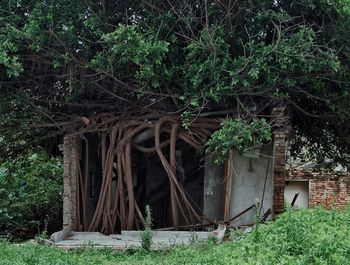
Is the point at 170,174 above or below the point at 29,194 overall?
above

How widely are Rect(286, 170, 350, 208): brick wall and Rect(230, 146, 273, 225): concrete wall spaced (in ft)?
20.3

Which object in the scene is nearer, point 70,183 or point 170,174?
point 170,174

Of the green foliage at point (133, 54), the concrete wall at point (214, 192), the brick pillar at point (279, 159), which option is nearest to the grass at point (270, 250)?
the brick pillar at point (279, 159)

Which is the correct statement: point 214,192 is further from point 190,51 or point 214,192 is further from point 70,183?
point 190,51

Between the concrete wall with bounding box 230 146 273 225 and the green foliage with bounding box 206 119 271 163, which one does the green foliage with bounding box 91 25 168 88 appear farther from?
the concrete wall with bounding box 230 146 273 225

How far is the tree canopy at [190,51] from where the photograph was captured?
292 inches

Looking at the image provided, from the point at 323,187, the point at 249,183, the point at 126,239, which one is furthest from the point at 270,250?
the point at 323,187

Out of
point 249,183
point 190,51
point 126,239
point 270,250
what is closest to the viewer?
point 270,250

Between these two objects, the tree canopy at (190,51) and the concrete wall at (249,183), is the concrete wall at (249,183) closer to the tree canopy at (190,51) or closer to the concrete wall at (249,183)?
the concrete wall at (249,183)

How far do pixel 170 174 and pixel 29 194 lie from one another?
16.9 feet

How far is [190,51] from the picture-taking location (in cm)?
771

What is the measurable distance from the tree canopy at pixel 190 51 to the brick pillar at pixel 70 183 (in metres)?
1.01

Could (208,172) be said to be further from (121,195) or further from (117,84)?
(117,84)

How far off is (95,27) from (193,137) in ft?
8.22
